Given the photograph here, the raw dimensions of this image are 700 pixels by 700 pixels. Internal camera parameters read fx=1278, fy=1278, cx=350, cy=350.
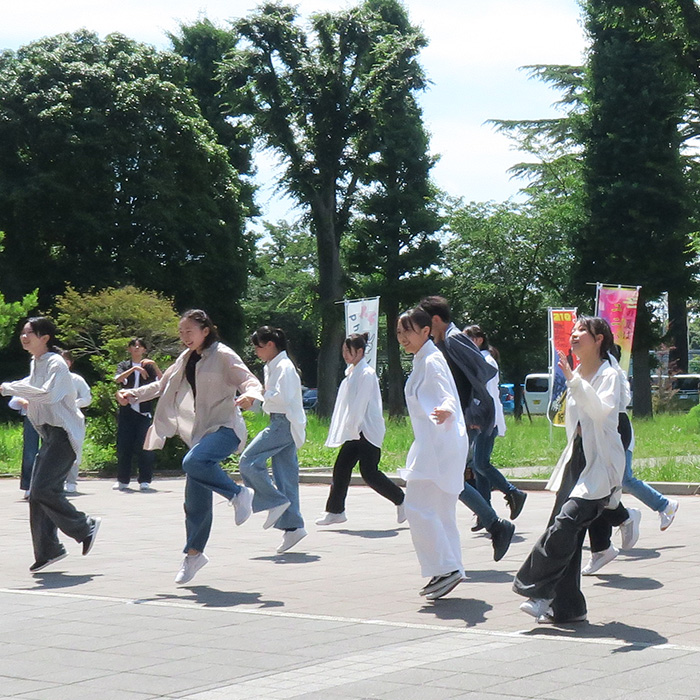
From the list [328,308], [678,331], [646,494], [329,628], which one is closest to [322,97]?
[328,308]

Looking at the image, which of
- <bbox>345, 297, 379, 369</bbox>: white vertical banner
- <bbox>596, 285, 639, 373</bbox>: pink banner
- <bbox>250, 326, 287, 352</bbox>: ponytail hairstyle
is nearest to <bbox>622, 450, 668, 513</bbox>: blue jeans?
<bbox>250, 326, 287, 352</bbox>: ponytail hairstyle

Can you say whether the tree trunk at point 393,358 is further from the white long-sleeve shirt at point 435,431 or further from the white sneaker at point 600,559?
the white long-sleeve shirt at point 435,431

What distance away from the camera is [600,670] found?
215 inches

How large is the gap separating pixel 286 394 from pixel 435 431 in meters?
3.07

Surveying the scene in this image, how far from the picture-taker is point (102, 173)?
132ft

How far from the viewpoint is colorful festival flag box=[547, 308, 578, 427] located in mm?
21031

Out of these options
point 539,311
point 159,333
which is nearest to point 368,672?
point 159,333

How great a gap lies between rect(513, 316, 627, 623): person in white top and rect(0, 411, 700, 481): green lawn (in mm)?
8980

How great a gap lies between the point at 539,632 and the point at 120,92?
119ft

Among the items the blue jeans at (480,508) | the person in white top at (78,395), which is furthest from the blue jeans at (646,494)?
the person in white top at (78,395)

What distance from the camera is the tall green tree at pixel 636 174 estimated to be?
3881 centimetres

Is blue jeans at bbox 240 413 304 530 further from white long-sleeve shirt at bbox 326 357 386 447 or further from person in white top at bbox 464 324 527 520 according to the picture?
person in white top at bbox 464 324 527 520

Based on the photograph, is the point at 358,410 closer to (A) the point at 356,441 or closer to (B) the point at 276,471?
(A) the point at 356,441

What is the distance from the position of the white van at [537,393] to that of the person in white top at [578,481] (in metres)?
52.1
